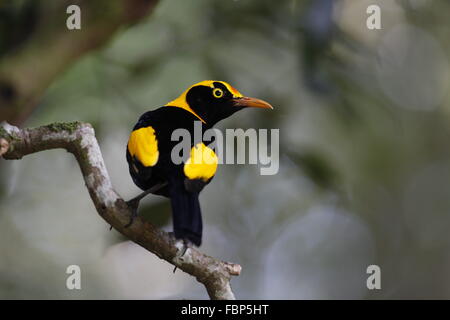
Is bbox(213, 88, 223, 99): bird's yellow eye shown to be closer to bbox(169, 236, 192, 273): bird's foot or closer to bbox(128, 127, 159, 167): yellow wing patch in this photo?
bbox(128, 127, 159, 167): yellow wing patch

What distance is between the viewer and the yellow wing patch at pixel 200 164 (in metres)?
2.56

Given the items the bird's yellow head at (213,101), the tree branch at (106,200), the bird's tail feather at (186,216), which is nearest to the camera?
the bird's tail feather at (186,216)

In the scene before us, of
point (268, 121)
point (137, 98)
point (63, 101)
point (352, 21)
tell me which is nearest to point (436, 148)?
point (352, 21)

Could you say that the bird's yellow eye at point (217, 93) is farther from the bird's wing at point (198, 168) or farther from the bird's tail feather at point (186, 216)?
the bird's tail feather at point (186, 216)

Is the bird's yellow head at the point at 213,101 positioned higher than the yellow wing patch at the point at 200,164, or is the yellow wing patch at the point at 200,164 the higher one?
the bird's yellow head at the point at 213,101

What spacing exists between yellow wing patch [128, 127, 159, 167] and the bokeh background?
2.92 ft

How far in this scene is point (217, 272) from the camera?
250cm

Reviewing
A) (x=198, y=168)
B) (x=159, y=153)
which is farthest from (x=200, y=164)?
(x=159, y=153)

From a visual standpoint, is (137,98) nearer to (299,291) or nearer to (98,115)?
(98,115)

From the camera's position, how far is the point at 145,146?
2666 mm

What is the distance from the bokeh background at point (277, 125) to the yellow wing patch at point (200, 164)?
0.96 m

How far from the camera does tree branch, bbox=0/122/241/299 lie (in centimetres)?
245

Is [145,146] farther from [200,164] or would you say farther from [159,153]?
[200,164]

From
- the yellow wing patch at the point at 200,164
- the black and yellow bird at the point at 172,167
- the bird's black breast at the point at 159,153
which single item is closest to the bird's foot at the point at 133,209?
the black and yellow bird at the point at 172,167
